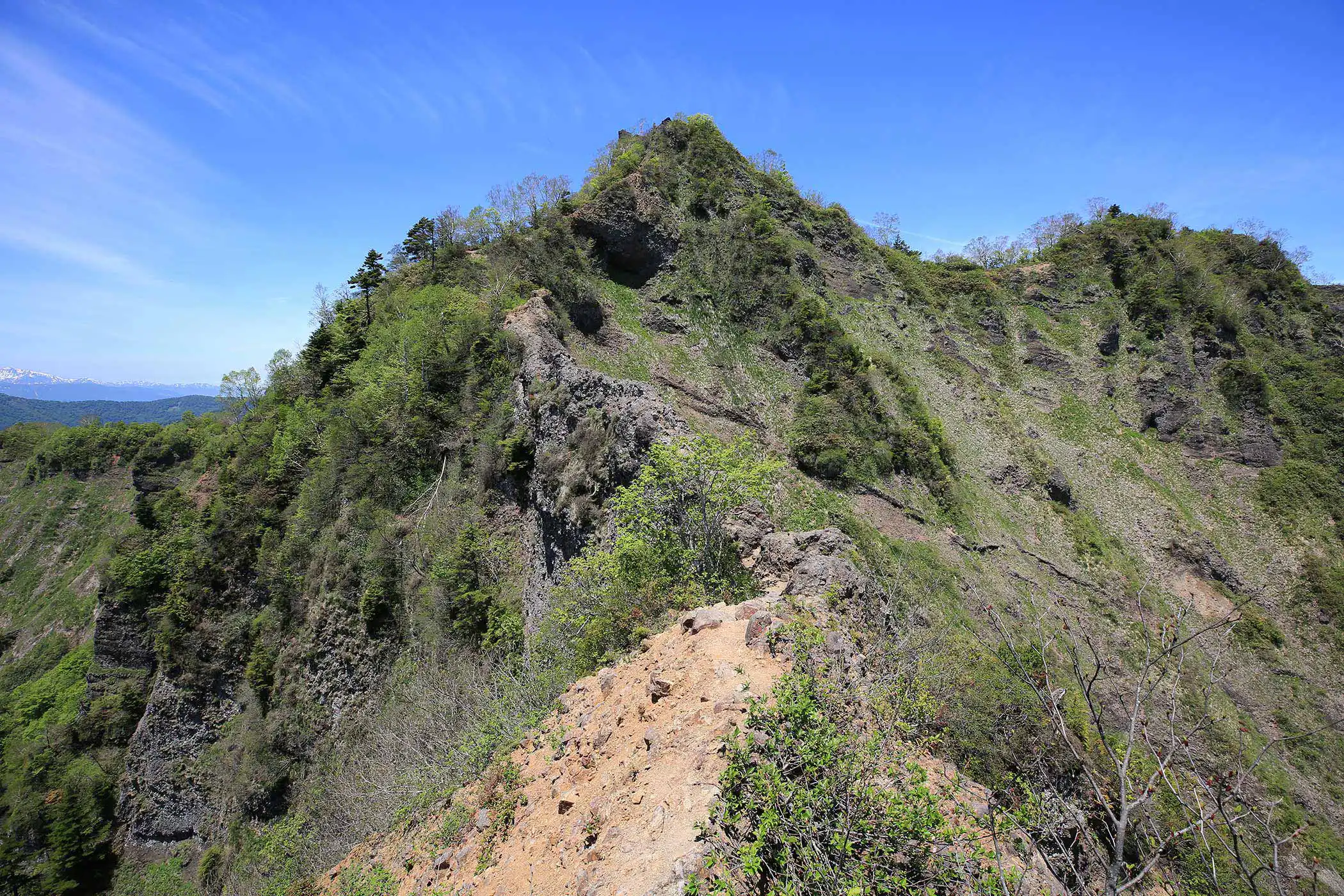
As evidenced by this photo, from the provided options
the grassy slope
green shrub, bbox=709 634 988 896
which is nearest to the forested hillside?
green shrub, bbox=709 634 988 896

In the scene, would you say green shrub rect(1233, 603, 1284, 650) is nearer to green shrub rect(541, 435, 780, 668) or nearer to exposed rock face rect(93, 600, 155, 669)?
green shrub rect(541, 435, 780, 668)

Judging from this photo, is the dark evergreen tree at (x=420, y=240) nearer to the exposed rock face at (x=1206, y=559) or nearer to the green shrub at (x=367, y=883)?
the green shrub at (x=367, y=883)

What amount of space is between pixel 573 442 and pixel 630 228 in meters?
16.8

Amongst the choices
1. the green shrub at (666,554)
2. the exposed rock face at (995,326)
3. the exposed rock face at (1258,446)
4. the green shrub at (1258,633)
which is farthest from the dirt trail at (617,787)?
the exposed rock face at (1258,446)

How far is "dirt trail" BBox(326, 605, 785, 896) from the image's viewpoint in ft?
18.3

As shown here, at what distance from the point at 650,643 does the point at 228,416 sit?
55982 mm

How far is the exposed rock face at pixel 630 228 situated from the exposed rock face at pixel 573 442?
36.1ft

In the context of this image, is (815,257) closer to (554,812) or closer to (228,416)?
(554,812)

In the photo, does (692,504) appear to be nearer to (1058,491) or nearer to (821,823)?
(821,823)

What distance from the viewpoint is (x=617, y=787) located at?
21.6ft

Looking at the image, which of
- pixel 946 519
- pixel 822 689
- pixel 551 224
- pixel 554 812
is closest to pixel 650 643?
pixel 554 812

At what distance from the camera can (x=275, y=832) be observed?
18.2 metres

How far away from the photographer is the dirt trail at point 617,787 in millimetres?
5570

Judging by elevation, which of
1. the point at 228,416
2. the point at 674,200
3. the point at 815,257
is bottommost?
the point at 228,416
